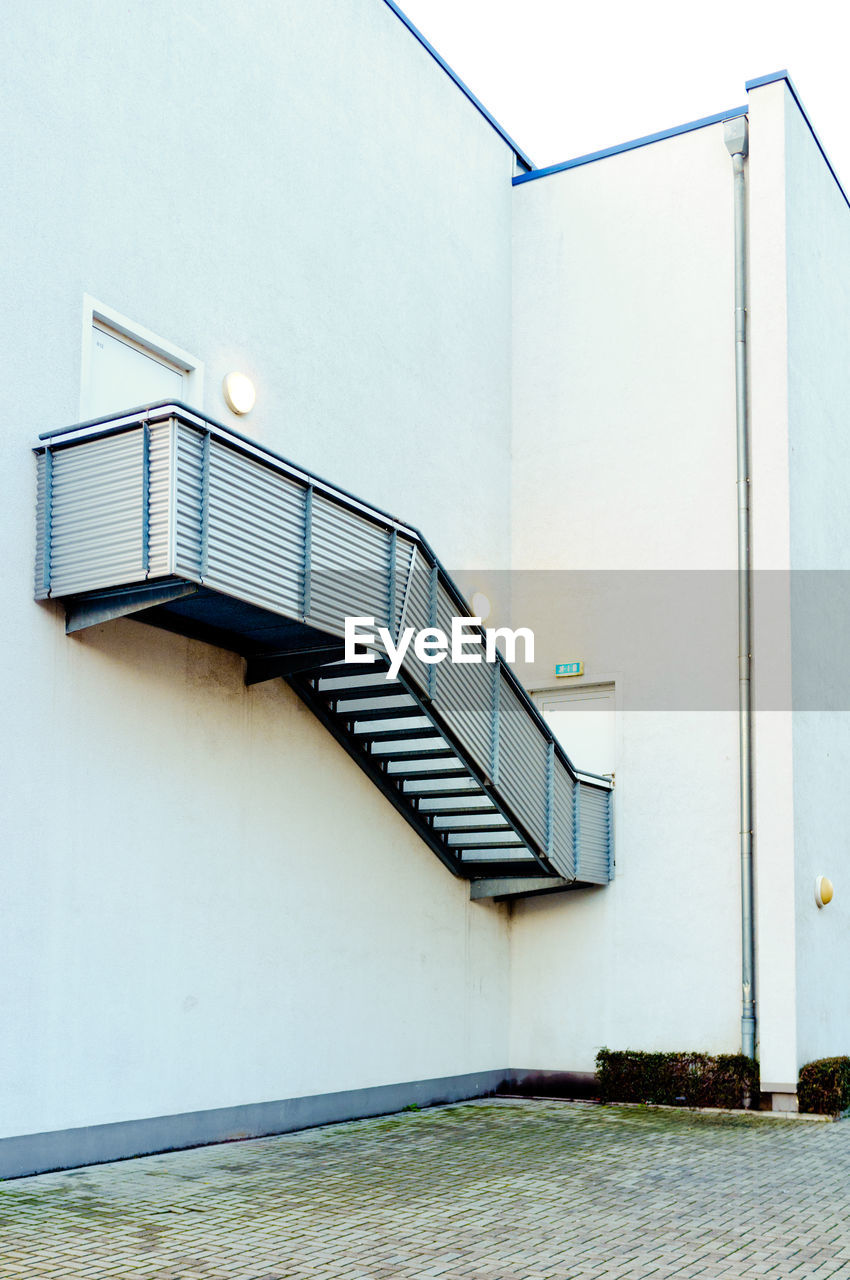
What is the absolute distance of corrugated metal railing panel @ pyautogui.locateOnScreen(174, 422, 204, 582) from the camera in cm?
872

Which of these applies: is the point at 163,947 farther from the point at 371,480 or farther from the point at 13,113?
the point at 13,113

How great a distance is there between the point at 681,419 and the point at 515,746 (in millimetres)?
4716

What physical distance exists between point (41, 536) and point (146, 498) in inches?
38.4

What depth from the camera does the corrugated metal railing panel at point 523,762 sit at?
1234 cm

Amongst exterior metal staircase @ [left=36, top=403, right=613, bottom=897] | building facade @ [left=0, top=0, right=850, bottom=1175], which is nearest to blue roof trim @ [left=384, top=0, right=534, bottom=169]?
building facade @ [left=0, top=0, right=850, bottom=1175]

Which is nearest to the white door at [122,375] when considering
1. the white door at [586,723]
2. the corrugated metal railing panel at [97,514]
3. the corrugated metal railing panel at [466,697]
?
the corrugated metal railing panel at [97,514]

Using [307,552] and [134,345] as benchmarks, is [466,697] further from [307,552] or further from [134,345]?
[134,345]

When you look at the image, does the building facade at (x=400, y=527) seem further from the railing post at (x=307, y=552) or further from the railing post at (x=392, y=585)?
the railing post at (x=392, y=585)

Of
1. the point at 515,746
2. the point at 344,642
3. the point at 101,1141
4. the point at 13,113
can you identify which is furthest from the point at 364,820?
the point at 13,113

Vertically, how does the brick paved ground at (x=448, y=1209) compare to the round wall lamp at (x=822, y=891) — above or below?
below

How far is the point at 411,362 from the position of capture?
1407 centimetres

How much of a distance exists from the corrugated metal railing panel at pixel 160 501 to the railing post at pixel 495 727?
14.0 feet

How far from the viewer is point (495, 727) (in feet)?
39.9

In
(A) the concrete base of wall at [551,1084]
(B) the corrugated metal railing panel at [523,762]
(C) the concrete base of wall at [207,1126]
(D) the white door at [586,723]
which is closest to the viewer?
(C) the concrete base of wall at [207,1126]
